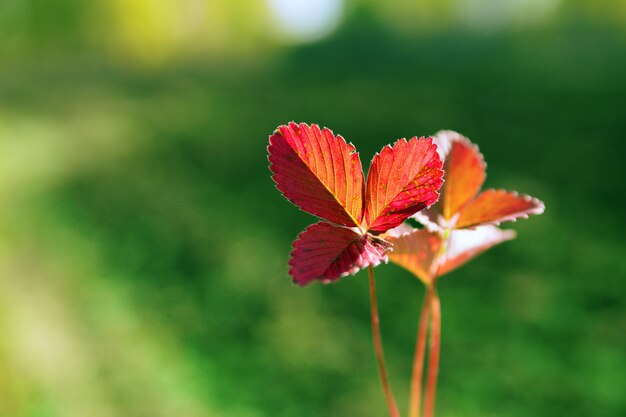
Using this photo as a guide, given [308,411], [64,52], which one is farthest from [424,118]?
[64,52]

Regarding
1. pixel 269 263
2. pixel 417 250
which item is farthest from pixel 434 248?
pixel 269 263

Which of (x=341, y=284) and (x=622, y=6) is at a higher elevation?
(x=622, y=6)

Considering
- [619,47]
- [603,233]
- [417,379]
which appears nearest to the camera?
[417,379]

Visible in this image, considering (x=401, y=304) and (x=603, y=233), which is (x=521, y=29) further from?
(x=401, y=304)

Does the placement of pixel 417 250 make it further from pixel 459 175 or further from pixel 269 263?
pixel 269 263

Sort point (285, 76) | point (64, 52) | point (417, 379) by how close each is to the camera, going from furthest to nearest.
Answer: point (64, 52) → point (285, 76) → point (417, 379)

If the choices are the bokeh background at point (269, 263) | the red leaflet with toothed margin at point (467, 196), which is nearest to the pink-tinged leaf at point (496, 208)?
the red leaflet with toothed margin at point (467, 196)

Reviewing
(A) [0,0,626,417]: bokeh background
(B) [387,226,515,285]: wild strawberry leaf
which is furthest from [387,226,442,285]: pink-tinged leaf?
(A) [0,0,626,417]: bokeh background
